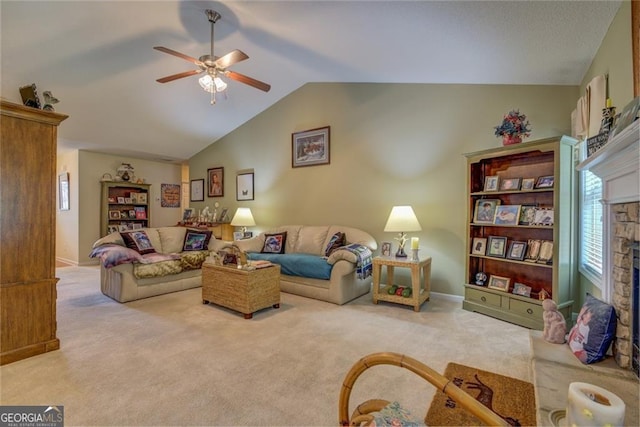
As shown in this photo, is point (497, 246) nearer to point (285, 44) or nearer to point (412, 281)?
point (412, 281)

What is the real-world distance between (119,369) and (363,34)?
11.6 feet

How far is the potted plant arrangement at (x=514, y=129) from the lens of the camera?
302 cm

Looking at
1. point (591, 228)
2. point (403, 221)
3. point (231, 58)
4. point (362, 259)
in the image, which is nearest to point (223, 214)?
point (362, 259)

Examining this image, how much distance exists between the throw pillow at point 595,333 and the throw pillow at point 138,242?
477 cm

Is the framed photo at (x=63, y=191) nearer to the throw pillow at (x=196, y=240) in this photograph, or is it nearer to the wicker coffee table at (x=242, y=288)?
the throw pillow at (x=196, y=240)

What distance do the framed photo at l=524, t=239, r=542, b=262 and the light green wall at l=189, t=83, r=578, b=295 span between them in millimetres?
742

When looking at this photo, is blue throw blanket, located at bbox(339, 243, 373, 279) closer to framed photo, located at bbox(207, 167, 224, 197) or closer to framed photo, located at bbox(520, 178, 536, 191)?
framed photo, located at bbox(520, 178, 536, 191)

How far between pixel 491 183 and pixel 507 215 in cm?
41

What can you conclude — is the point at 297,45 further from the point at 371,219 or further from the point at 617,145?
the point at 617,145

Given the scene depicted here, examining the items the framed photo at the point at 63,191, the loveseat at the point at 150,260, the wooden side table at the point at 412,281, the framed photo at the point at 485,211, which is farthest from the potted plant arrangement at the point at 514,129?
the framed photo at the point at 63,191

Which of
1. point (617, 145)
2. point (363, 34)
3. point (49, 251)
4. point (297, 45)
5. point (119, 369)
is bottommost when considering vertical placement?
point (119, 369)

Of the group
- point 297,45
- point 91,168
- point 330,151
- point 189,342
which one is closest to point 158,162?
point 91,168

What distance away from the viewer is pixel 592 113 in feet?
8.04

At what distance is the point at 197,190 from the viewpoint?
6.99 metres
